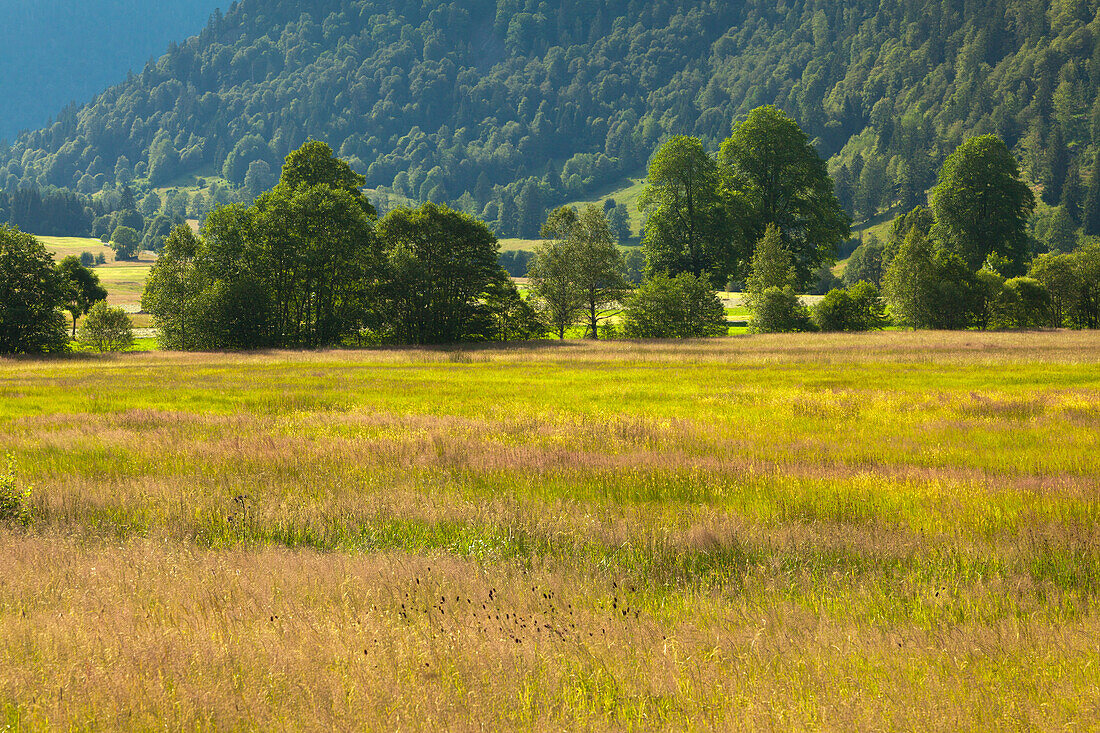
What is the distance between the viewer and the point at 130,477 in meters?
12.0

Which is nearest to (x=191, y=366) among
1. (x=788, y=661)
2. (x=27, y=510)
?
(x=27, y=510)

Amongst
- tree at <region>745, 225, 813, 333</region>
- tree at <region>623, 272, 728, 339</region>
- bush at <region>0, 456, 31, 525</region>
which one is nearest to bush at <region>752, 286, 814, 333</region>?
tree at <region>745, 225, 813, 333</region>

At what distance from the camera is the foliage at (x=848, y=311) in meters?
67.9

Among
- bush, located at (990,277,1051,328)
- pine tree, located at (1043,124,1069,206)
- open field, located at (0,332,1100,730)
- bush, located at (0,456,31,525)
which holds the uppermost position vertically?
pine tree, located at (1043,124,1069,206)

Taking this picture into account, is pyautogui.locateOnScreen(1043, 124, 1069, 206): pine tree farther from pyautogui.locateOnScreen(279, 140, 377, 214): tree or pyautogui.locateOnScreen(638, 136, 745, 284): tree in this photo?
pyautogui.locateOnScreen(279, 140, 377, 214): tree

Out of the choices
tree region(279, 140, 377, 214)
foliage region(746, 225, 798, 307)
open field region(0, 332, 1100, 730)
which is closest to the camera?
open field region(0, 332, 1100, 730)

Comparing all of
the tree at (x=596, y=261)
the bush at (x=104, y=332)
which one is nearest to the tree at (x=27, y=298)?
the bush at (x=104, y=332)

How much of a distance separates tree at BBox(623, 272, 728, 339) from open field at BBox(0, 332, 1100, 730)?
49962mm

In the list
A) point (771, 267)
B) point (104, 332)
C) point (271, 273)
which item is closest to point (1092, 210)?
point (771, 267)

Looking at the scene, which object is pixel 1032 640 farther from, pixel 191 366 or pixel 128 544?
pixel 191 366

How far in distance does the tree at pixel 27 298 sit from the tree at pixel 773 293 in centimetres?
6384

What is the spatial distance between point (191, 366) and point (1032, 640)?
47.6m

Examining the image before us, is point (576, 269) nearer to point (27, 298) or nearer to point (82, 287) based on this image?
point (27, 298)

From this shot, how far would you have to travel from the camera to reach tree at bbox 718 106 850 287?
78812 mm
